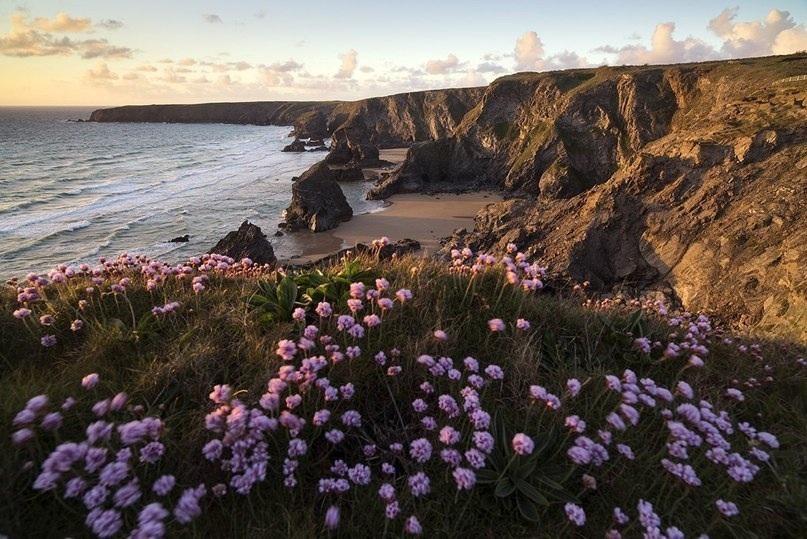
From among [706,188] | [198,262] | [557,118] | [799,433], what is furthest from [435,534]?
[557,118]

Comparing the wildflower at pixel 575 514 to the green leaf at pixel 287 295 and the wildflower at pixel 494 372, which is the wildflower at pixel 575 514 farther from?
the green leaf at pixel 287 295

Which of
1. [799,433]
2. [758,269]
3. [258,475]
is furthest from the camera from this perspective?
[758,269]

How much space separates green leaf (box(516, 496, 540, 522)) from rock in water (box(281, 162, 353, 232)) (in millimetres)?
25613

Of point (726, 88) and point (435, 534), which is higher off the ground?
point (726, 88)

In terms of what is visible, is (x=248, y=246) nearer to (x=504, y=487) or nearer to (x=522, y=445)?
(x=504, y=487)

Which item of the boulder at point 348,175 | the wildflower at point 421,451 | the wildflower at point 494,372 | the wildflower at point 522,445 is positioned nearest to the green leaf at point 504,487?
the wildflower at point 522,445

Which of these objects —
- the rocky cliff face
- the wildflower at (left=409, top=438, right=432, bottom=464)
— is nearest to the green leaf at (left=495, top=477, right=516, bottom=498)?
the wildflower at (left=409, top=438, right=432, bottom=464)

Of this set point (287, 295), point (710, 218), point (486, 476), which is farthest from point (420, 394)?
point (710, 218)

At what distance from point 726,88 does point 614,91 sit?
933 cm

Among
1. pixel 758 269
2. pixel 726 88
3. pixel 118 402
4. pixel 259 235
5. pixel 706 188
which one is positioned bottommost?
pixel 259 235

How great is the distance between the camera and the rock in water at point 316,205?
92.1 feet

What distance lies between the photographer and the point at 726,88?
28297mm

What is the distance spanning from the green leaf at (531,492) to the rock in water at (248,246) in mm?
17637

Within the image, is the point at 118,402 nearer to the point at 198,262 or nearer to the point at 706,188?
the point at 198,262
